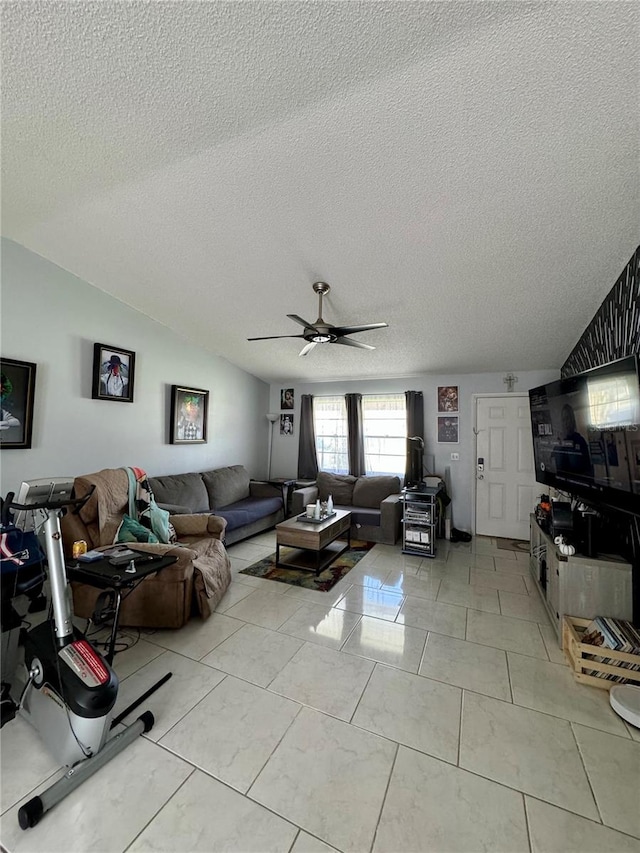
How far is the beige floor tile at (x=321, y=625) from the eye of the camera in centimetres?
235

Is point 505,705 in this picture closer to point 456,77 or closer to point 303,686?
point 303,686

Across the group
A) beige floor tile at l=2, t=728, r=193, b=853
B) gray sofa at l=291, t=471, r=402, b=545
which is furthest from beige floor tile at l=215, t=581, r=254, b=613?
gray sofa at l=291, t=471, r=402, b=545

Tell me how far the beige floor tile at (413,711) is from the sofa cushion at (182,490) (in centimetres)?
275

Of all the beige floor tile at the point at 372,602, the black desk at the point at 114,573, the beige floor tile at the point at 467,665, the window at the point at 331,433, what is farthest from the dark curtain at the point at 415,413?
the black desk at the point at 114,573

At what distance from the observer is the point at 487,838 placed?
1175mm

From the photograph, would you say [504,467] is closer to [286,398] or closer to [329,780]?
[286,398]

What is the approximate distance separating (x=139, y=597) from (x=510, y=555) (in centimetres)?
397

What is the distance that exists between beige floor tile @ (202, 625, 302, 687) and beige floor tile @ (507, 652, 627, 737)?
134 centimetres

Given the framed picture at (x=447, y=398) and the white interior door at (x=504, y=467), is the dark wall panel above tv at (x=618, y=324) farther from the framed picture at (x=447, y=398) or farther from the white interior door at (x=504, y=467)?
the framed picture at (x=447, y=398)

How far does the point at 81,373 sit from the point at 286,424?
11.3 feet

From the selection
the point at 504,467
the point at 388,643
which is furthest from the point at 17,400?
the point at 504,467

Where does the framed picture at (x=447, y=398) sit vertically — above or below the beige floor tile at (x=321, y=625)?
above

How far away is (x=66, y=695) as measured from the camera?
1.37 m

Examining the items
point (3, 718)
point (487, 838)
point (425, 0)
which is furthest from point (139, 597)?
point (425, 0)
